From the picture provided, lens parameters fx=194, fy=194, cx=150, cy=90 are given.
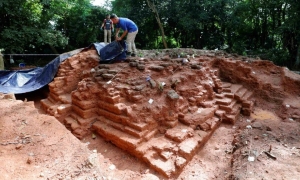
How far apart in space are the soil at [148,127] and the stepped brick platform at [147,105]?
0.07 feet

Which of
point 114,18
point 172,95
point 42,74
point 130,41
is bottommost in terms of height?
point 172,95

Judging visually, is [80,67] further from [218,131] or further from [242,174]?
[242,174]

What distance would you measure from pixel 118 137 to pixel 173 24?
11814 mm

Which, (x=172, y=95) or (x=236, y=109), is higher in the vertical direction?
(x=172, y=95)

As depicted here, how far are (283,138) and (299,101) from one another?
9.14 feet

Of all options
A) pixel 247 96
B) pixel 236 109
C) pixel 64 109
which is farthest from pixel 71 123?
pixel 247 96

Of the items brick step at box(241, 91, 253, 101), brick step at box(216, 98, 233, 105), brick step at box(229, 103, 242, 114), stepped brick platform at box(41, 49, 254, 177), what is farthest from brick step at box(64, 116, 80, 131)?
brick step at box(241, 91, 253, 101)

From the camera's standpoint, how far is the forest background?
8.98m

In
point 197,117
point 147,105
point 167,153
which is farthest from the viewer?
point 197,117

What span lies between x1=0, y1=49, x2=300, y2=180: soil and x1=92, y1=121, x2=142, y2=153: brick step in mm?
20

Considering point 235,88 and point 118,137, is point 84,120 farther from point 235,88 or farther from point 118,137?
Result: point 235,88

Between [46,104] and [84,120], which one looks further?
[46,104]

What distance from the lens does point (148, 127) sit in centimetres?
394

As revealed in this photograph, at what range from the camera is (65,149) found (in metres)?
2.97
